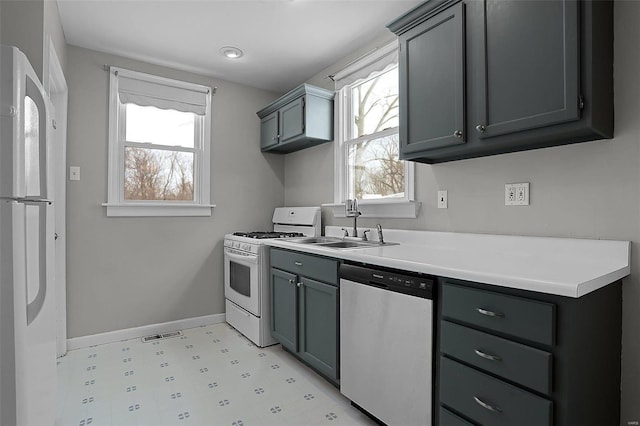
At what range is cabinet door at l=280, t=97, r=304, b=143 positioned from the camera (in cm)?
309

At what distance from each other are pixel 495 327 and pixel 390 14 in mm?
2118

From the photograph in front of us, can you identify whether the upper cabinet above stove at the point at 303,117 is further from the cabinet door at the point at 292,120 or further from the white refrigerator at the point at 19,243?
the white refrigerator at the point at 19,243

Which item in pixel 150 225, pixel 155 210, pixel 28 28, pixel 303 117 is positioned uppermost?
pixel 28 28

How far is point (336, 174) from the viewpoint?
3.17 metres

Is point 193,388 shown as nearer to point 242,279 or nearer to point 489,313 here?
point 242,279

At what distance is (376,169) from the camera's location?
9.39 feet

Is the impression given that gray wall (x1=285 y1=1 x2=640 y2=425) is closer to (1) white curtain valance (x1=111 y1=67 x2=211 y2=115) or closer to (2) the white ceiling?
(2) the white ceiling

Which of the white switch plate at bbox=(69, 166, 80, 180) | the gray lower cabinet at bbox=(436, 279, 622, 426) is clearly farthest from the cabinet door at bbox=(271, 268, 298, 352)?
the white switch plate at bbox=(69, 166, 80, 180)

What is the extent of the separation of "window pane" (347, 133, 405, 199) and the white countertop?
1.92 ft

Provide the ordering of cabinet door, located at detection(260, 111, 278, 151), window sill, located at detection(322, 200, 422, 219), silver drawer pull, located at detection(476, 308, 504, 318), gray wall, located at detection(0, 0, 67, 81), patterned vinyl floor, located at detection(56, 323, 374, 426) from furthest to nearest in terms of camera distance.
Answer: cabinet door, located at detection(260, 111, 278, 151)
window sill, located at detection(322, 200, 422, 219)
patterned vinyl floor, located at detection(56, 323, 374, 426)
gray wall, located at detection(0, 0, 67, 81)
silver drawer pull, located at detection(476, 308, 504, 318)

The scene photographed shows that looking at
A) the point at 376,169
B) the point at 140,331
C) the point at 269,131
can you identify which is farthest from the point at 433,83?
the point at 140,331

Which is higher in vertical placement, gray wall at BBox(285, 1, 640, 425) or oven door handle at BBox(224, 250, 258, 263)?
gray wall at BBox(285, 1, 640, 425)

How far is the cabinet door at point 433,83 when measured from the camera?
1.79 m

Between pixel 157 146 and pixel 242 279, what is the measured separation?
1464 mm
